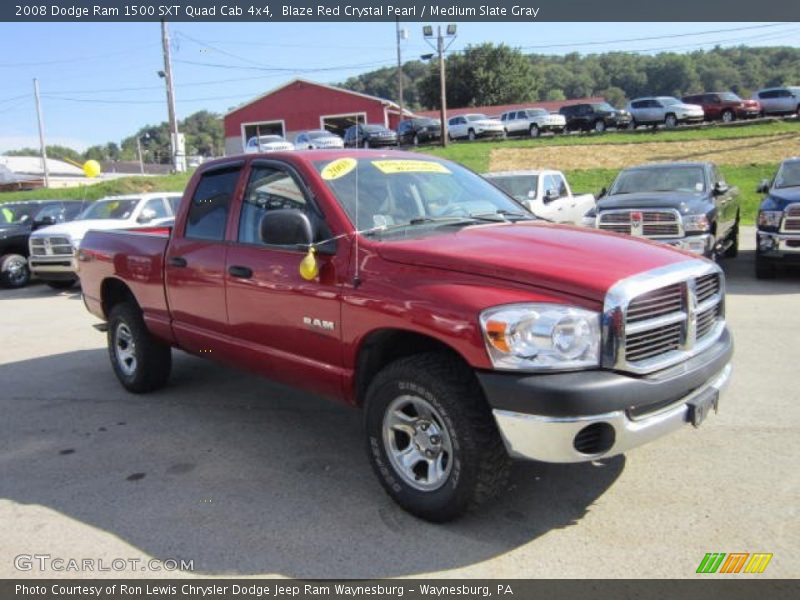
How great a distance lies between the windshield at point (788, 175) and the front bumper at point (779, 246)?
1228 millimetres

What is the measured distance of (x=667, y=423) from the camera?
3188 millimetres

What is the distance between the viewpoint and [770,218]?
9953mm

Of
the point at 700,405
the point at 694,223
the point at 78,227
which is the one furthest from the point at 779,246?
the point at 78,227

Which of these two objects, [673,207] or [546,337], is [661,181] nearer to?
[673,207]

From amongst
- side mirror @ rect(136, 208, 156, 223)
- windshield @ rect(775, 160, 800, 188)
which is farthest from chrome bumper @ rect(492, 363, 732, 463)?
side mirror @ rect(136, 208, 156, 223)

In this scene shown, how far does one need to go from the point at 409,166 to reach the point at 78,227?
10.4 m

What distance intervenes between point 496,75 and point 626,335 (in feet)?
245

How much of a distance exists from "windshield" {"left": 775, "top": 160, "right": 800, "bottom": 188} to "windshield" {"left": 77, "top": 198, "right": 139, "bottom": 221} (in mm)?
11467

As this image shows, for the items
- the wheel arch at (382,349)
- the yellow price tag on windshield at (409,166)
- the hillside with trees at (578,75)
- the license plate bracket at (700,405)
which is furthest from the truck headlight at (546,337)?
the hillside with trees at (578,75)

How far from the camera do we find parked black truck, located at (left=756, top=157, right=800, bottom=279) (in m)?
9.74

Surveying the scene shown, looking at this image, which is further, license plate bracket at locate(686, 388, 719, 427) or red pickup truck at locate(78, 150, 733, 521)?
license plate bracket at locate(686, 388, 719, 427)

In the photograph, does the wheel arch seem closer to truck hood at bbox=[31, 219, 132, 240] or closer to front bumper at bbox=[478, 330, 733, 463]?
front bumper at bbox=[478, 330, 733, 463]
